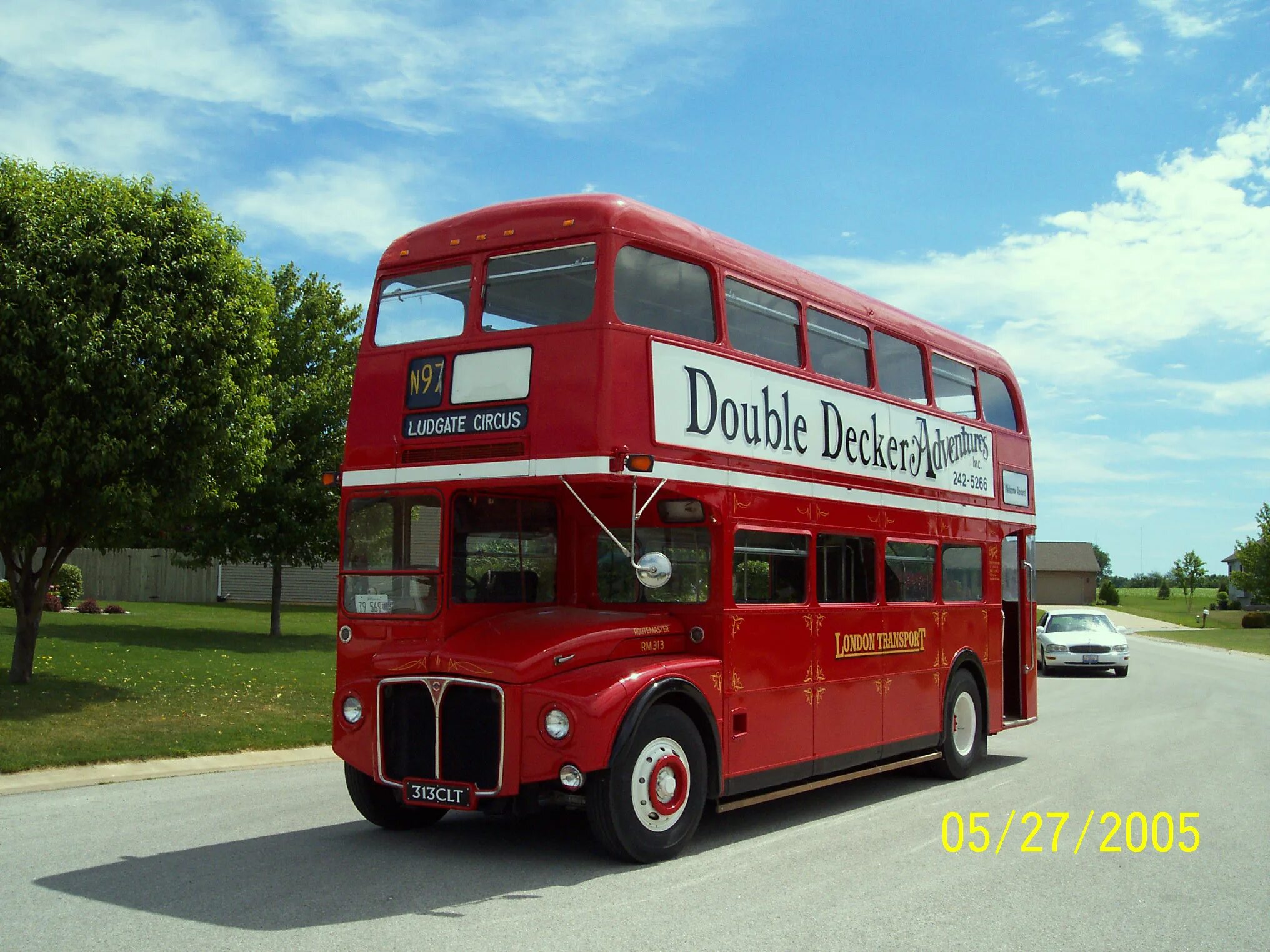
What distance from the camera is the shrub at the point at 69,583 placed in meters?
33.0

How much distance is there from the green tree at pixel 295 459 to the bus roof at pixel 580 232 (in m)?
17.1

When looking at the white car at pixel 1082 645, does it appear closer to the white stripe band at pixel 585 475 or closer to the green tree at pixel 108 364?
the white stripe band at pixel 585 475

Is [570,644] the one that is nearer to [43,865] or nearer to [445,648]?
[445,648]

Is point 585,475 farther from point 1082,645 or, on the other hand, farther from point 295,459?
→ point 1082,645

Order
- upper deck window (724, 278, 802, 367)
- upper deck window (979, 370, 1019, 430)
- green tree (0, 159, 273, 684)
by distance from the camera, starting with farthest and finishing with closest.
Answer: green tree (0, 159, 273, 684) → upper deck window (979, 370, 1019, 430) → upper deck window (724, 278, 802, 367)

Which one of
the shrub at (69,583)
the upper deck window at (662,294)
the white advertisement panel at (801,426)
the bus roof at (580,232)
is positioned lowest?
the shrub at (69,583)

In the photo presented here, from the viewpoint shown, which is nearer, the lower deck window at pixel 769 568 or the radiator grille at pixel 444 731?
the radiator grille at pixel 444 731

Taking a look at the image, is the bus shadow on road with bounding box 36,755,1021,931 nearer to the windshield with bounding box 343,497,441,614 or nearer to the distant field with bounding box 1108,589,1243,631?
the windshield with bounding box 343,497,441,614

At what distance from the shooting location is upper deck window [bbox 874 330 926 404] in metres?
11.0

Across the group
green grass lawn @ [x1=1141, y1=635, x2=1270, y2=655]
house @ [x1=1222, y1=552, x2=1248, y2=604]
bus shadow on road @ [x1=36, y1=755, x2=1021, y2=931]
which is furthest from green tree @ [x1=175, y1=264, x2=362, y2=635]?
house @ [x1=1222, y1=552, x2=1248, y2=604]

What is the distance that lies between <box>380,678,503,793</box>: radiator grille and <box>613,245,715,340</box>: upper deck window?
264 cm

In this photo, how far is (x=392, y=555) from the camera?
327 inches

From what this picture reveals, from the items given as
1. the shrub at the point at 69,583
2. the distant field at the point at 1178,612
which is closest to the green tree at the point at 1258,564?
the distant field at the point at 1178,612

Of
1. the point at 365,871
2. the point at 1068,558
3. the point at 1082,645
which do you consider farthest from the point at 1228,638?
the point at 1068,558
